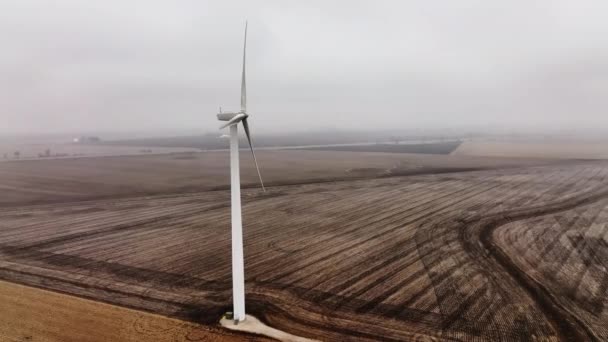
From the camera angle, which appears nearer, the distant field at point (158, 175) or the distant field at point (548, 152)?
the distant field at point (158, 175)

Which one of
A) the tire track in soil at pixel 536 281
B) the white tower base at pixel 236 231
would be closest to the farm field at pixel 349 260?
the tire track in soil at pixel 536 281

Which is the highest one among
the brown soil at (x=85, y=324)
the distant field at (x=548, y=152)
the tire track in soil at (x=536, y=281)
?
the distant field at (x=548, y=152)

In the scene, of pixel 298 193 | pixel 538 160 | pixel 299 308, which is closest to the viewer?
pixel 299 308

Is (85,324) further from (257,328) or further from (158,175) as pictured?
(158,175)

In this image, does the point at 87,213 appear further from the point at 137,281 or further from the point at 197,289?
the point at 197,289

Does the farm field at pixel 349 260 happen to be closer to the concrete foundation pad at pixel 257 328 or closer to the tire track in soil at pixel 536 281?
the tire track in soil at pixel 536 281

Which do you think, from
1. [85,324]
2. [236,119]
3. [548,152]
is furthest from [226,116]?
[548,152]

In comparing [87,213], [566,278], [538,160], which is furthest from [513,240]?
[538,160]

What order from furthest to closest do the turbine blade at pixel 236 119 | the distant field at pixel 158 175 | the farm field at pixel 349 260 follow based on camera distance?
the distant field at pixel 158 175, the farm field at pixel 349 260, the turbine blade at pixel 236 119
